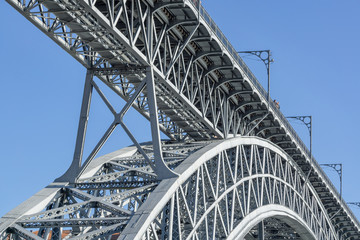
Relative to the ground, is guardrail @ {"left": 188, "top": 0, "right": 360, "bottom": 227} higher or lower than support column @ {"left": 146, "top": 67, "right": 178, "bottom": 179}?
higher

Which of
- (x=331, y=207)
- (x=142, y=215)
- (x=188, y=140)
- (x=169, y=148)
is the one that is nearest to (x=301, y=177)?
(x=331, y=207)

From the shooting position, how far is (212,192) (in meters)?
35.3

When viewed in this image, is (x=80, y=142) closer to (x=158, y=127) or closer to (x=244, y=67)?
(x=158, y=127)

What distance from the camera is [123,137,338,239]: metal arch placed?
26.0 m

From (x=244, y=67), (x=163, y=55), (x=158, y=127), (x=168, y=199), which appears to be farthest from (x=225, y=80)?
(x=168, y=199)

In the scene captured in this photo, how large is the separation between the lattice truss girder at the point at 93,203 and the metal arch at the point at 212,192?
0.84 meters

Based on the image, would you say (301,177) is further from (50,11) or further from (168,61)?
(50,11)

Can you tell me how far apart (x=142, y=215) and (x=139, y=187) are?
287cm

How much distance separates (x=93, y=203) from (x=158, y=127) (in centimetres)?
402

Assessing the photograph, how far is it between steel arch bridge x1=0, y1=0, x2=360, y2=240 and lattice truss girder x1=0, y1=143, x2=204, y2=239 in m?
0.05

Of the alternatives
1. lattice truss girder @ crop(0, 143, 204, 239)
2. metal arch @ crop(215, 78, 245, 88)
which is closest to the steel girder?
lattice truss girder @ crop(0, 143, 204, 239)

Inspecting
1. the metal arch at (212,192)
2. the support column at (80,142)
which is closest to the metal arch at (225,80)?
the metal arch at (212,192)

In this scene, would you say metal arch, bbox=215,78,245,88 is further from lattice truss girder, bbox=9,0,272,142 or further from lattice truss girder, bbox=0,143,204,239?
lattice truss girder, bbox=0,143,204,239

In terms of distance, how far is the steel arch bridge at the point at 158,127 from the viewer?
2550 centimetres
